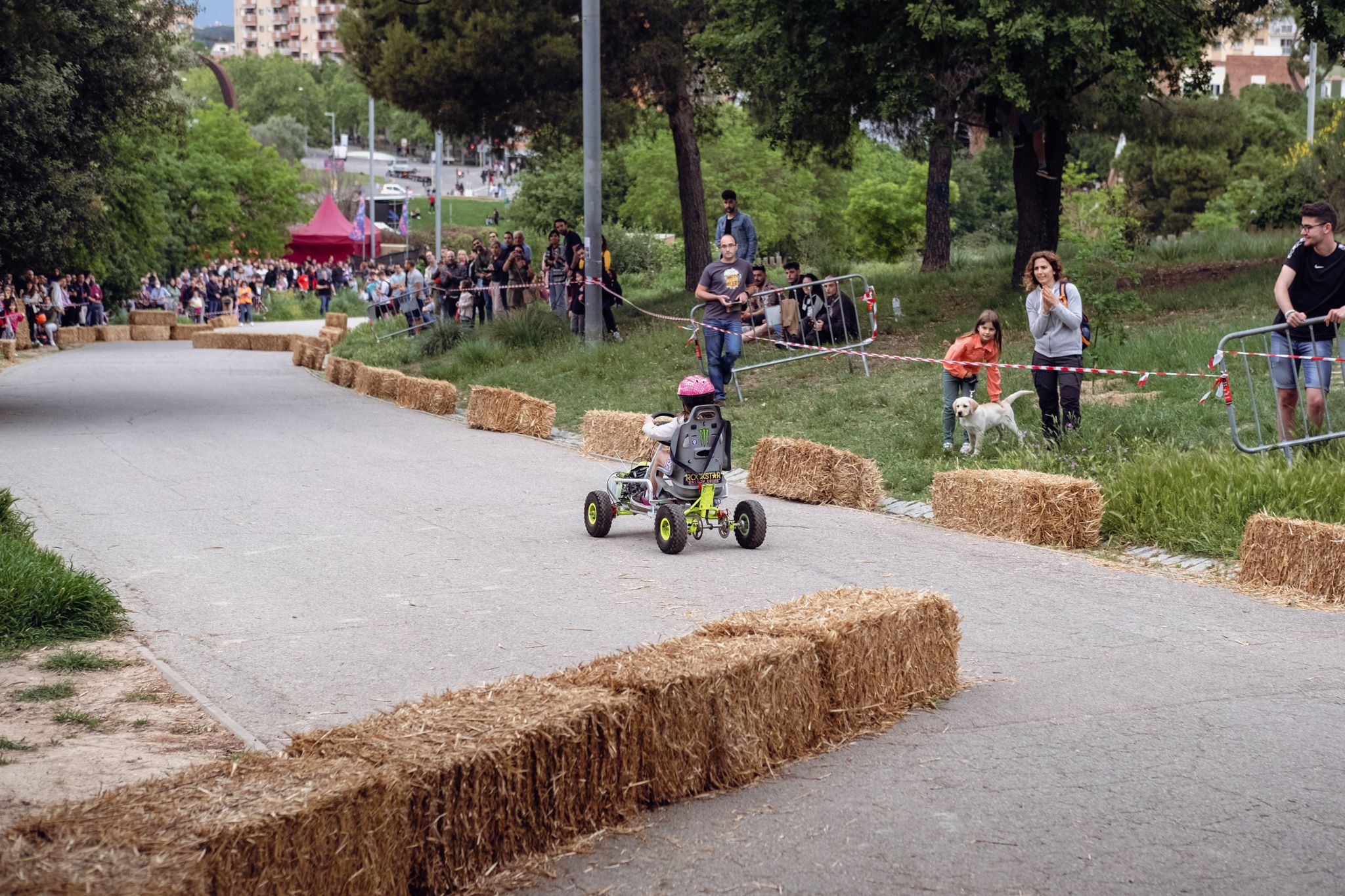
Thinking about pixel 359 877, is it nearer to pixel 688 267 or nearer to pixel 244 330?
pixel 688 267

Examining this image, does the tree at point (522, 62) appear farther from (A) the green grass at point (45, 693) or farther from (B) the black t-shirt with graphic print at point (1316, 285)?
(A) the green grass at point (45, 693)

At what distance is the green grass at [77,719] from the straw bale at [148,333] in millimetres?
40092

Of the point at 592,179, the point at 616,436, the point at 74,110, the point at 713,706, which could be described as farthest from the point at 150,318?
the point at 713,706

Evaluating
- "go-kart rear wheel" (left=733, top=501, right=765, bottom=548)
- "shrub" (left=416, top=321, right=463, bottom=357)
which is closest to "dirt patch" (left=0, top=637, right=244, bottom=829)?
"go-kart rear wheel" (left=733, top=501, right=765, bottom=548)

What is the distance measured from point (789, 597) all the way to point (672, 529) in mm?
1551

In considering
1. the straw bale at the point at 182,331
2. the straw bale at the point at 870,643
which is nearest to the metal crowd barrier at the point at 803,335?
the straw bale at the point at 870,643

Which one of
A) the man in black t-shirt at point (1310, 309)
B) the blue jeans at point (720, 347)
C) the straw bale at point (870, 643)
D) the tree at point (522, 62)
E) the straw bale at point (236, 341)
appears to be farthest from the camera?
the straw bale at point (236, 341)

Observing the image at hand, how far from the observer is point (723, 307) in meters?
17.2

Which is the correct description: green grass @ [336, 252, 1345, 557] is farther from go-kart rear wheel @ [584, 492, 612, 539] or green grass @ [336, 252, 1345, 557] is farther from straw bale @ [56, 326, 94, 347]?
straw bale @ [56, 326, 94, 347]

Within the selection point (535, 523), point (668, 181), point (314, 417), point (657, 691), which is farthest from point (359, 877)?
point (668, 181)

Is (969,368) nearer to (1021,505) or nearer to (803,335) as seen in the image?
(1021,505)

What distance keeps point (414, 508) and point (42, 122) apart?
42.0 feet

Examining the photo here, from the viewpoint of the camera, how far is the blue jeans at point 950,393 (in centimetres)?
1384

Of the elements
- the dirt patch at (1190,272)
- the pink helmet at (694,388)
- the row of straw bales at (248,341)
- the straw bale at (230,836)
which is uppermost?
the dirt patch at (1190,272)
